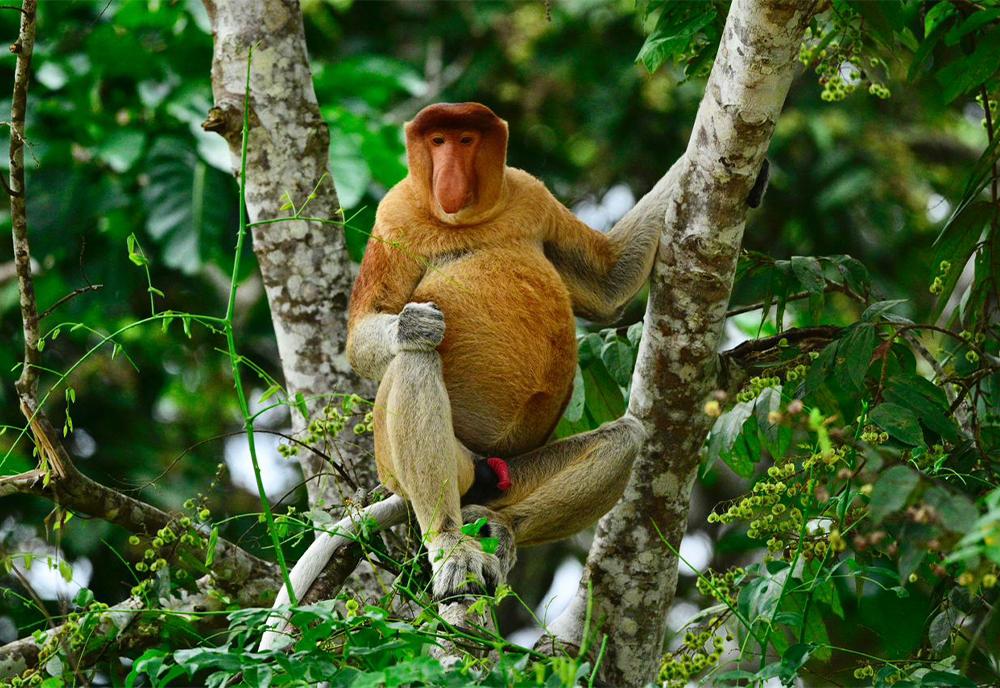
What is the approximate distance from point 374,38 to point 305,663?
23.2ft

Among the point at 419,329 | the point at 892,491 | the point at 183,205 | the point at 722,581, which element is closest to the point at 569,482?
the point at 419,329

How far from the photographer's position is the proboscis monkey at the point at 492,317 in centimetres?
348

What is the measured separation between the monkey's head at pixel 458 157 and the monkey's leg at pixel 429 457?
504 millimetres

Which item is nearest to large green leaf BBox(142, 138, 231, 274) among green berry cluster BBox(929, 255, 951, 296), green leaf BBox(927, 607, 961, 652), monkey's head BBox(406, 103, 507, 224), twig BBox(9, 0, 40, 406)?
monkey's head BBox(406, 103, 507, 224)

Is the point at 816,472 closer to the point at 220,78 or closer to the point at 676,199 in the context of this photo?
the point at 676,199

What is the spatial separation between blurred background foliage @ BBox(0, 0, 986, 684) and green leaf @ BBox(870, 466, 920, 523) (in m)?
2.67

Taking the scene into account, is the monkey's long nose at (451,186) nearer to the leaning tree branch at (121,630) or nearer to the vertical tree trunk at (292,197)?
the vertical tree trunk at (292,197)

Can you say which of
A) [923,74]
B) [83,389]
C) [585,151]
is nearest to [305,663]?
[83,389]

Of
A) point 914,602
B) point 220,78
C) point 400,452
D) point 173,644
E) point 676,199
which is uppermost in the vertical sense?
point 220,78

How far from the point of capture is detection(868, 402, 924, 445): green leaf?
8.88 feet

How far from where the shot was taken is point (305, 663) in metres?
2.03

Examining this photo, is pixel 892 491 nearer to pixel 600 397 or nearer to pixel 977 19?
pixel 977 19

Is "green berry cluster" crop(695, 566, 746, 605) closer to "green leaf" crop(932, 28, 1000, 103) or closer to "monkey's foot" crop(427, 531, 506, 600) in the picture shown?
"monkey's foot" crop(427, 531, 506, 600)

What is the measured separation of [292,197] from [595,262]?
101cm
